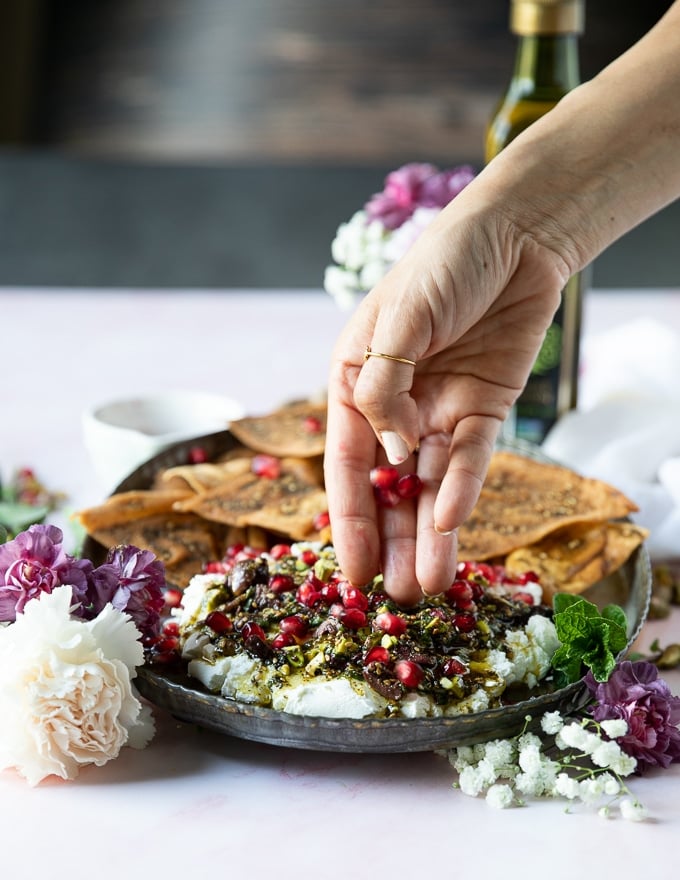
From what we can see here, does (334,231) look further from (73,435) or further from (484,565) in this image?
(484,565)

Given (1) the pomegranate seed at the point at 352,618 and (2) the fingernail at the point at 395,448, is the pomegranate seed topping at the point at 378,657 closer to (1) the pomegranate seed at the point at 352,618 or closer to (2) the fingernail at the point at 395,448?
(1) the pomegranate seed at the point at 352,618

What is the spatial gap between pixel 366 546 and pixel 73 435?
1.24m

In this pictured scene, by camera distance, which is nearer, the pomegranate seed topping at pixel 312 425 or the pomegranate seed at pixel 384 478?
the pomegranate seed at pixel 384 478

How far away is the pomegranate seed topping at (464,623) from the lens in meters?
Answer: 1.21

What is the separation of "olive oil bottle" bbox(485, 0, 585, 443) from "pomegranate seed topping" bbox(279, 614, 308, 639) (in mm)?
969

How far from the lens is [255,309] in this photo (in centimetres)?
362

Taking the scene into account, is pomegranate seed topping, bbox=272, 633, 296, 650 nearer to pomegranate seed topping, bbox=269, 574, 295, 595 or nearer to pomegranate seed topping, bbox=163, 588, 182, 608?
pomegranate seed topping, bbox=269, 574, 295, 595

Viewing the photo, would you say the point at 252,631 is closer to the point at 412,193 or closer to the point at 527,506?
the point at 527,506

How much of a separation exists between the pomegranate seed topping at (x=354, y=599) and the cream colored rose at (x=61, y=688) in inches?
8.5

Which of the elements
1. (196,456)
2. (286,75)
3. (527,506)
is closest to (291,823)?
(527,506)

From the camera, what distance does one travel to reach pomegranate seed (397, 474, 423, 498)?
1339mm

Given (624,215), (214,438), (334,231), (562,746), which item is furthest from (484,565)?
(334,231)

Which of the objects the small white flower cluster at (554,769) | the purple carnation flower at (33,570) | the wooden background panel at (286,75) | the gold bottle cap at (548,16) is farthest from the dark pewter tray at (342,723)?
the wooden background panel at (286,75)

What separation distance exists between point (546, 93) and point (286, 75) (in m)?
2.37
